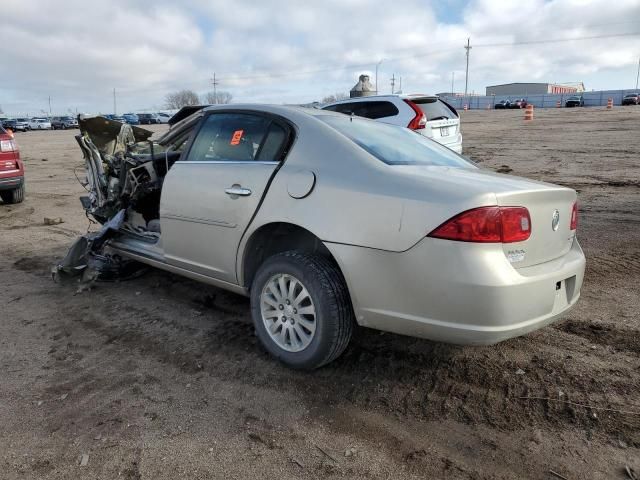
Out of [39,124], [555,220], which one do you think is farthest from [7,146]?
[39,124]

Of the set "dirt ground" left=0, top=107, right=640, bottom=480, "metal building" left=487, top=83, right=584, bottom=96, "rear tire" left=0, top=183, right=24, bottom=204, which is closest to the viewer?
"dirt ground" left=0, top=107, right=640, bottom=480

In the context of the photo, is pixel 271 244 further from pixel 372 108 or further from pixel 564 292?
pixel 372 108

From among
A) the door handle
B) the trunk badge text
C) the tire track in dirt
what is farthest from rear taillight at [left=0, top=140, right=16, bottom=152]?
the trunk badge text

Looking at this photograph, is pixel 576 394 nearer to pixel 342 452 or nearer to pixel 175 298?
pixel 342 452

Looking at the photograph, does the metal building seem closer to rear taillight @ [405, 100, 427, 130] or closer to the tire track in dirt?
rear taillight @ [405, 100, 427, 130]

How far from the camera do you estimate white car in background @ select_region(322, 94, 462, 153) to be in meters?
9.45

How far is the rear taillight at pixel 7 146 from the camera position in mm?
9094

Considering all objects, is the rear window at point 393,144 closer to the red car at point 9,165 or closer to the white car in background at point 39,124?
the red car at point 9,165

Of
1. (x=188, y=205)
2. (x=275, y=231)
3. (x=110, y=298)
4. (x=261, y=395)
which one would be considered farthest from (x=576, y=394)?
(x=110, y=298)

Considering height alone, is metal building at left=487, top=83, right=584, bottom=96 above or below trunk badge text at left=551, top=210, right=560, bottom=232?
above

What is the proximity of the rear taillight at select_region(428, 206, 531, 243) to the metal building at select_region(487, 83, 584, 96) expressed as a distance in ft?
368

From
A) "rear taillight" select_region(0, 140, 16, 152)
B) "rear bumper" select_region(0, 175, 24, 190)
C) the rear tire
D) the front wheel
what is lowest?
the front wheel

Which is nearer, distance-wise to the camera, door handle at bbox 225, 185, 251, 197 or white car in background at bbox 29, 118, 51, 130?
door handle at bbox 225, 185, 251, 197

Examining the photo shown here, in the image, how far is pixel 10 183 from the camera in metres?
9.34
